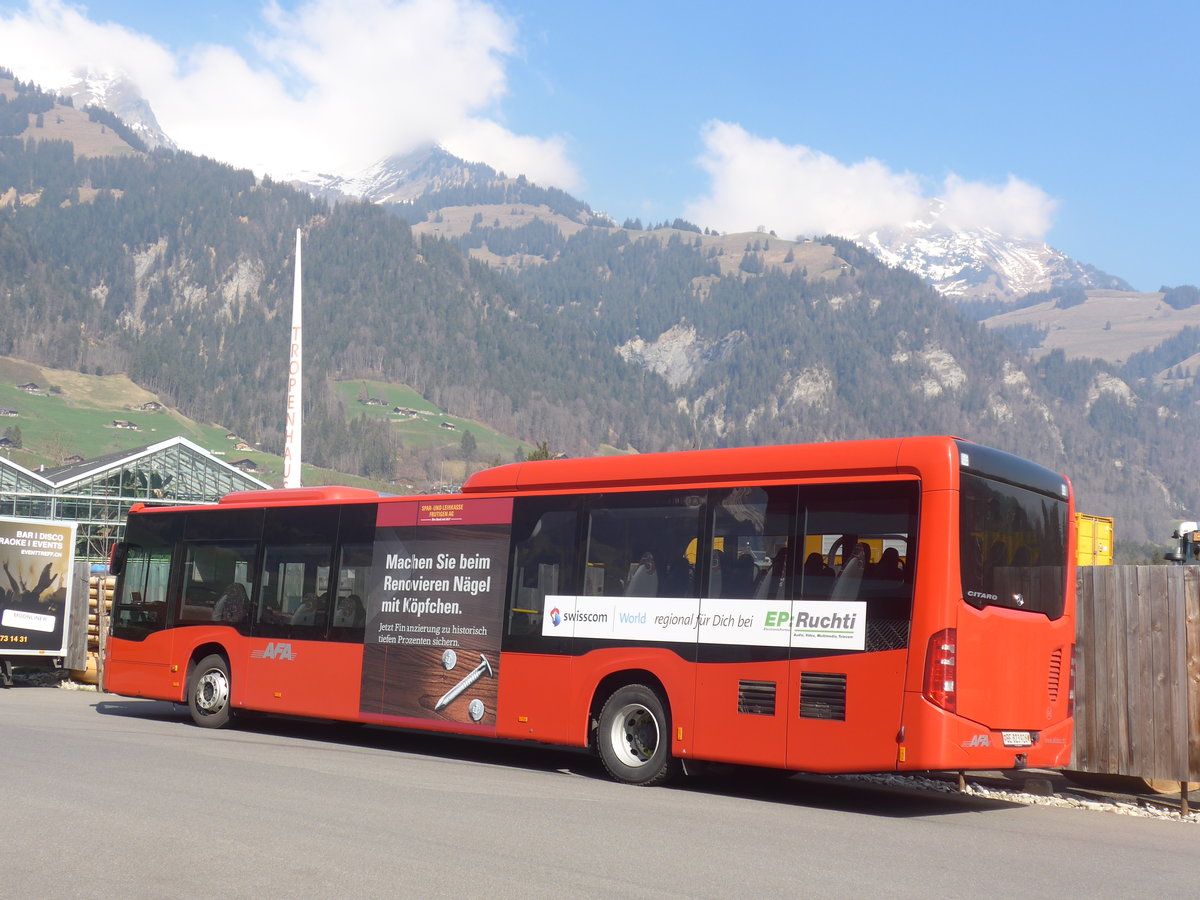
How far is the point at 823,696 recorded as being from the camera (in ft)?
34.6

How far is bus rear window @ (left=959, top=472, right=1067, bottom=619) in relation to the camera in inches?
403

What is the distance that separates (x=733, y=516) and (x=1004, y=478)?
225 cm

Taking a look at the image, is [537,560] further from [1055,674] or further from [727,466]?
[1055,674]

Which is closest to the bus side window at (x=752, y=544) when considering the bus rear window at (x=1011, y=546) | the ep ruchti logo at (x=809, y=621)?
the ep ruchti logo at (x=809, y=621)

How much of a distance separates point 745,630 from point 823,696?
946mm

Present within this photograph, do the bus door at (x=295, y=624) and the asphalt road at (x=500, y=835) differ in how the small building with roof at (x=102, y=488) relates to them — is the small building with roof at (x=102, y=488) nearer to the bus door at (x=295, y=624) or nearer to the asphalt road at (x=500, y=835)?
the bus door at (x=295, y=624)

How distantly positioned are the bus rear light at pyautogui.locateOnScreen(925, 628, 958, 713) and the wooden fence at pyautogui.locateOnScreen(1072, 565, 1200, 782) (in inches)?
87.5

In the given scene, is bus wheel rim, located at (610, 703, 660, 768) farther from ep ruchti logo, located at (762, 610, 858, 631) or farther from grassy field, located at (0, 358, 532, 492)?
grassy field, located at (0, 358, 532, 492)

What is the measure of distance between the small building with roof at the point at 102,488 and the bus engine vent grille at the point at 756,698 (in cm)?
6068

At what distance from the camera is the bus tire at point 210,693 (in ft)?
53.0

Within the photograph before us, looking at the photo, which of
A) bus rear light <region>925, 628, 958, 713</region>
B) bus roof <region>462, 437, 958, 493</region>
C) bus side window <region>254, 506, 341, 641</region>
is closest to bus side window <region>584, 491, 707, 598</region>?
bus roof <region>462, 437, 958, 493</region>

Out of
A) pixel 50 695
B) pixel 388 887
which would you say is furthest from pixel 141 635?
pixel 388 887

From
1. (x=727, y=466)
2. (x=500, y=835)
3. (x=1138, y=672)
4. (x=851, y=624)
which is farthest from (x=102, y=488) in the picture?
(x=500, y=835)

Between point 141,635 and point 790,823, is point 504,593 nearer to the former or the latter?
point 790,823
